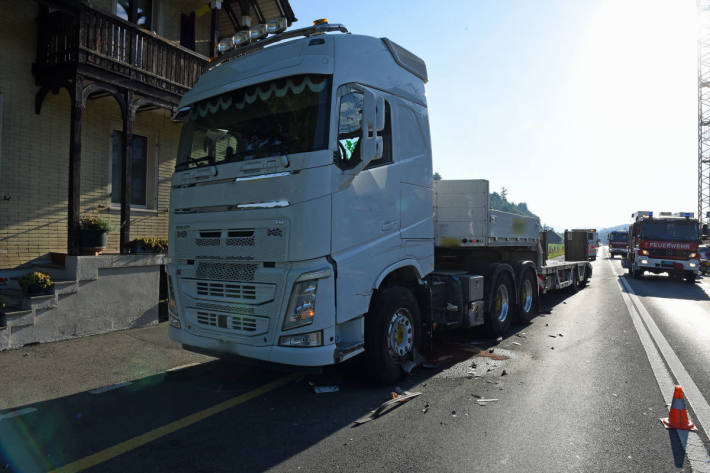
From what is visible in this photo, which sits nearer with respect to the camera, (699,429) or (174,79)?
(699,429)

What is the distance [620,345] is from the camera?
715 cm

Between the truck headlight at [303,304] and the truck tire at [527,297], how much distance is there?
5796 mm

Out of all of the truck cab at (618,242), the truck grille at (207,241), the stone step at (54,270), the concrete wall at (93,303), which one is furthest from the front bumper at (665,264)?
the truck cab at (618,242)

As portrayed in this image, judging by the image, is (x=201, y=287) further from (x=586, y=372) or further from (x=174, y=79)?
(x=174, y=79)

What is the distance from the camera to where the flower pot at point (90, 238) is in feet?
26.2

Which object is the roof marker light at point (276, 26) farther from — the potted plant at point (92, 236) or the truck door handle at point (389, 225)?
the potted plant at point (92, 236)

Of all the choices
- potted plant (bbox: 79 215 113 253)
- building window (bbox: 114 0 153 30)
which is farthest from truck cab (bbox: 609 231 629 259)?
potted plant (bbox: 79 215 113 253)

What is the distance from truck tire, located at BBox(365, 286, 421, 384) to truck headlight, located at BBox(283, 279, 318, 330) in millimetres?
910

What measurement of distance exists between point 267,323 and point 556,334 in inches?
232

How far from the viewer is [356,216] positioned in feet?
14.6

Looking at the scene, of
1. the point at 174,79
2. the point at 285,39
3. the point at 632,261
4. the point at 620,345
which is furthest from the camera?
the point at 632,261

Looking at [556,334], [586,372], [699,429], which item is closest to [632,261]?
[556,334]

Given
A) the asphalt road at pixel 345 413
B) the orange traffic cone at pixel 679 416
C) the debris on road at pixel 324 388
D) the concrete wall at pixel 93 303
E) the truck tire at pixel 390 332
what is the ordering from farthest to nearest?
the concrete wall at pixel 93 303
the debris on road at pixel 324 388
the truck tire at pixel 390 332
the orange traffic cone at pixel 679 416
the asphalt road at pixel 345 413

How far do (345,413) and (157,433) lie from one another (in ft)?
5.31
